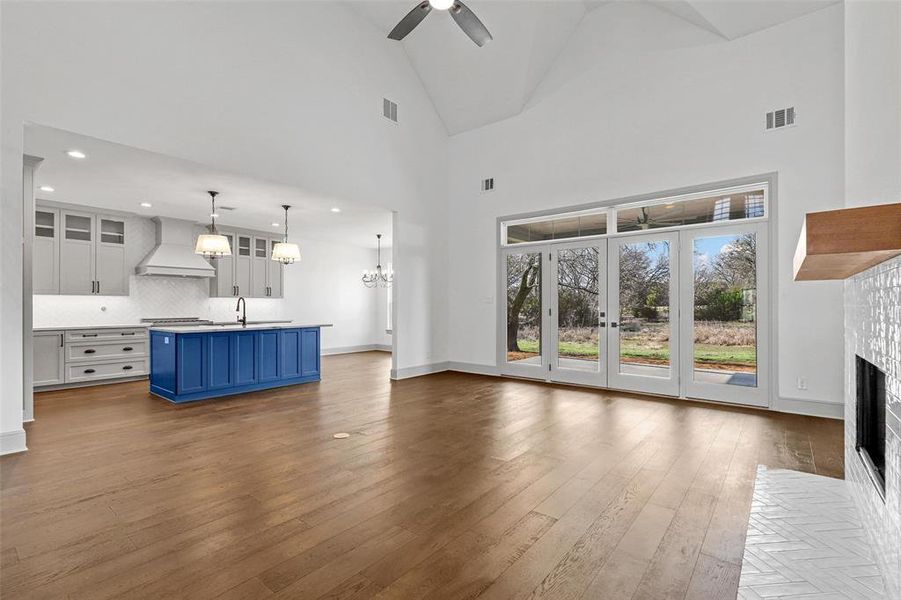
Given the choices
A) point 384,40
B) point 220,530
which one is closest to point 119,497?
point 220,530

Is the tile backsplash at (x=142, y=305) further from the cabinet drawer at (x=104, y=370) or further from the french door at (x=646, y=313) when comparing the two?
the french door at (x=646, y=313)

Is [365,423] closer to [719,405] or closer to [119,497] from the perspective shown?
[119,497]

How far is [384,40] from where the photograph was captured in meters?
6.89

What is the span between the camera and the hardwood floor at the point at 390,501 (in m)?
1.88

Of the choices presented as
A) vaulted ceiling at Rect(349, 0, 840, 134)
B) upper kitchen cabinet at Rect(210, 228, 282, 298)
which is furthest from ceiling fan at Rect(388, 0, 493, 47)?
upper kitchen cabinet at Rect(210, 228, 282, 298)

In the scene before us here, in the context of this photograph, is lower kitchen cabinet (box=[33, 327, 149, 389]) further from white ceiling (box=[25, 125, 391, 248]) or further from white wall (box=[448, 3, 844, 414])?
white wall (box=[448, 3, 844, 414])

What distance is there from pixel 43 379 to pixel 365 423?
5.12 metres

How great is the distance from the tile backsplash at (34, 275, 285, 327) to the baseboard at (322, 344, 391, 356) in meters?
2.13

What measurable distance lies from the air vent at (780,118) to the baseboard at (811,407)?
3131mm

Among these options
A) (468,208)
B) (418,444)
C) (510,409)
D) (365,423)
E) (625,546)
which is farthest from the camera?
(468,208)

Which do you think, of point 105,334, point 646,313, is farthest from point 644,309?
point 105,334

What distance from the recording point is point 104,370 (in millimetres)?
6617

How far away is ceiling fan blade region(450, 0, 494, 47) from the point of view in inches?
154

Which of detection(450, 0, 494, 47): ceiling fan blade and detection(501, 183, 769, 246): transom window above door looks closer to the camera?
detection(450, 0, 494, 47): ceiling fan blade
